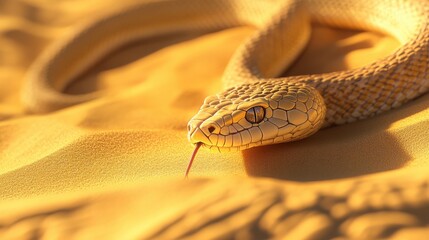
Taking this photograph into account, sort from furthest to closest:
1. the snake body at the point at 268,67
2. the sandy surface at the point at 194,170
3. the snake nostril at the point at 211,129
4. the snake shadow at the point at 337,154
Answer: the snake body at the point at 268,67 < the snake nostril at the point at 211,129 < the snake shadow at the point at 337,154 < the sandy surface at the point at 194,170

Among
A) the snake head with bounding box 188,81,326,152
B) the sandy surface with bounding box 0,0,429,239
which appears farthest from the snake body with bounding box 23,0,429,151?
the sandy surface with bounding box 0,0,429,239

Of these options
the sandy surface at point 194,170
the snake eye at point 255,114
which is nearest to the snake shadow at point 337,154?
the sandy surface at point 194,170

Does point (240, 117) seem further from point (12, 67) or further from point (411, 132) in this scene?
point (12, 67)

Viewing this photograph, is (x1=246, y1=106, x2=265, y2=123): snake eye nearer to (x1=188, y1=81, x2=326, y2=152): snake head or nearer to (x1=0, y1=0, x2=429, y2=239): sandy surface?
(x1=188, y1=81, x2=326, y2=152): snake head

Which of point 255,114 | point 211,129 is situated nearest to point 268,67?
point 255,114

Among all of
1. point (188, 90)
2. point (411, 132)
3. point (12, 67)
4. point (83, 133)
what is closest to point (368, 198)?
point (411, 132)

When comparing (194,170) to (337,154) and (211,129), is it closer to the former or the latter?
(211,129)

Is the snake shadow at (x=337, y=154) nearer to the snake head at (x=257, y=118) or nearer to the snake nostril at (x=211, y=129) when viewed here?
the snake head at (x=257, y=118)
